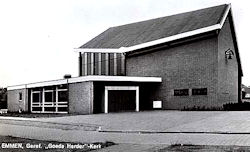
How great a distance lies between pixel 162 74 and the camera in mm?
28766

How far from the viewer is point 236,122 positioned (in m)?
15.8

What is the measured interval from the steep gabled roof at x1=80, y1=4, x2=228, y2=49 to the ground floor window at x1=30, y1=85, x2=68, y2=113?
7265mm

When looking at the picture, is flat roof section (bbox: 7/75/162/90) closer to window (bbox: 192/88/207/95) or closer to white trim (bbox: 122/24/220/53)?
white trim (bbox: 122/24/220/53)

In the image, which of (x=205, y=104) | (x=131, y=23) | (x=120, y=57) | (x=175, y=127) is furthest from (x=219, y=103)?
(x=131, y=23)

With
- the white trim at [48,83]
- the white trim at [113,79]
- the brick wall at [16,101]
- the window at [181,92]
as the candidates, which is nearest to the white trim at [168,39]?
the white trim at [113,79]

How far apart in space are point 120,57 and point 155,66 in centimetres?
375

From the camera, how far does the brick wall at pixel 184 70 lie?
2625cm

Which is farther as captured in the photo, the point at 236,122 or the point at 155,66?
the point at 155,66

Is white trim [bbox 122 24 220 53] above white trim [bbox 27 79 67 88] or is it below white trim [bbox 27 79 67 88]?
above

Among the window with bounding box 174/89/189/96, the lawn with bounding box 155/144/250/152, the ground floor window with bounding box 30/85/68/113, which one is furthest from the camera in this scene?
the ground floor window with bounding box 30/85/68/113

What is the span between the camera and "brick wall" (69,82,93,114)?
2439cm

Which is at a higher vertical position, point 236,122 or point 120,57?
point 120,57

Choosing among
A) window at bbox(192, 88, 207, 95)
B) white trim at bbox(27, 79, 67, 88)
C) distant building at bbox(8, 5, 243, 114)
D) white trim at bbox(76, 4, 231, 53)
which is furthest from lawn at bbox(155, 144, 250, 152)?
white trim at bbox(27, 79, 67, 88)

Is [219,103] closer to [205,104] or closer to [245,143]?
[205,104]
